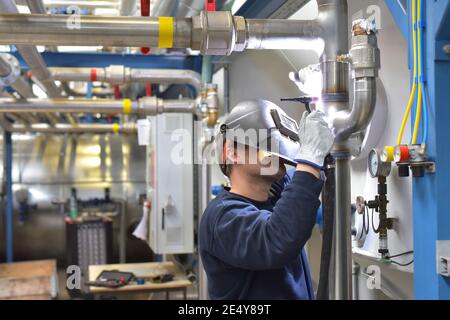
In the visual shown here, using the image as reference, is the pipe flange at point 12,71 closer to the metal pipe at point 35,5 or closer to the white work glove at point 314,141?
the metal pipe at point 35,5

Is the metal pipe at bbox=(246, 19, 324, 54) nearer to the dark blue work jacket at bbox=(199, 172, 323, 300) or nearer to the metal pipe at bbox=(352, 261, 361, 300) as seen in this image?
the dark blue work jacket at bbox=(199, 172, 323, 300)

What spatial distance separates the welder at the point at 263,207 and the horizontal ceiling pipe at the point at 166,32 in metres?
0.24

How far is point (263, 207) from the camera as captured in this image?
1.28 m

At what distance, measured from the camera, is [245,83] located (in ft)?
8.20

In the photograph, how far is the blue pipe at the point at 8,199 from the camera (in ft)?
14.6

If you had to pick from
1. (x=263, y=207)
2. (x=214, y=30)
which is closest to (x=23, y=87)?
(x=214, y=30)

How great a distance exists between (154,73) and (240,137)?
6.21ft

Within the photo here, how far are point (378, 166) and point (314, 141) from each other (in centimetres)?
26

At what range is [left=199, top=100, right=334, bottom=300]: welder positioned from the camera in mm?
1052

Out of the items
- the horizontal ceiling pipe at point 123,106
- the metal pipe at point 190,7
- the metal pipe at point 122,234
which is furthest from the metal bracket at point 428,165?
the metal pipe at point 122,234

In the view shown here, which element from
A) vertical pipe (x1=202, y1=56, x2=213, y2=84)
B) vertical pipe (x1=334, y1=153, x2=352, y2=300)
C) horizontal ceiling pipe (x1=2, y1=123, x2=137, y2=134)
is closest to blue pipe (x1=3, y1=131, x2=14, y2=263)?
horizontal ceiling pipe (x1=2, y1=123, x2=137, y2=134)

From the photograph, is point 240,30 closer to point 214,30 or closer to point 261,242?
point 214,30

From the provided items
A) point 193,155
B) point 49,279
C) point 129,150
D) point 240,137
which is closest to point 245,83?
point 193,155

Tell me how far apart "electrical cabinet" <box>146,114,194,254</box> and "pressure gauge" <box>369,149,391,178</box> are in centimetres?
209
